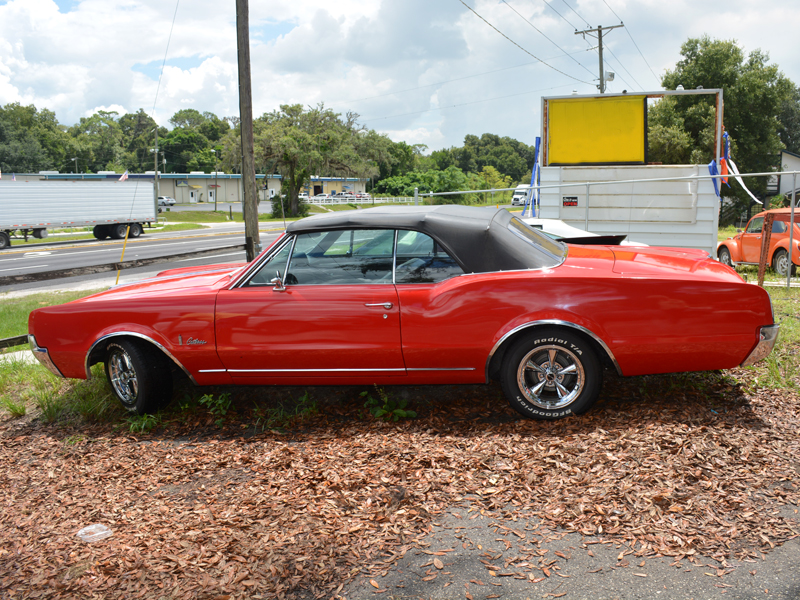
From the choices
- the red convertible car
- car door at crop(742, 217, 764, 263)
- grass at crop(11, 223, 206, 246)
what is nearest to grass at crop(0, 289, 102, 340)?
the red convertible car

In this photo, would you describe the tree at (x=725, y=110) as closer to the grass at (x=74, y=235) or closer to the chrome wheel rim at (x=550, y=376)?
the grass at (x=74, y=235)

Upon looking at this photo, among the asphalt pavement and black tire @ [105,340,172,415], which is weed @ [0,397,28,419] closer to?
black tire @ [105,340,172,415]

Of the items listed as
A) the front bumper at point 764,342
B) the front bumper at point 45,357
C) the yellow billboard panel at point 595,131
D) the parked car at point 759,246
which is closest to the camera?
the front bumper at point 764,342

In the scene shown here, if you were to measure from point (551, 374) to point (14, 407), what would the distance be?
4.47 metres

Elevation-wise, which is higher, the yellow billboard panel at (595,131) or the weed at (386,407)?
the yellow billboard panel at (595,131)

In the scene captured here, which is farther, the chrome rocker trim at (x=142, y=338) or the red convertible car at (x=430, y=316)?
the chrome rocker trim at (x=142, y=338)

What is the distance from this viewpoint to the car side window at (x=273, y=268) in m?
4.76

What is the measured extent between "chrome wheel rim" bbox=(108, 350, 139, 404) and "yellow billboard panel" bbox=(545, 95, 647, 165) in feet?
30.9

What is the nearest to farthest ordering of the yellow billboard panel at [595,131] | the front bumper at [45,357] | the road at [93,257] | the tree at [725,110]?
the front bumper at [45,357], the yellow billboard panel at [595,131], the road at [93,257], the tree at [725,110]

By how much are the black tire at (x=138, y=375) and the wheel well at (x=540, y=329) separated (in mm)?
2572

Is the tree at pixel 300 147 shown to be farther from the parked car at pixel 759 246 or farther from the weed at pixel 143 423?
the weed at pixel 143 423

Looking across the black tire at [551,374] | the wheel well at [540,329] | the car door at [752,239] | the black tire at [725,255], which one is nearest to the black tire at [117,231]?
the black tire at [725,255]

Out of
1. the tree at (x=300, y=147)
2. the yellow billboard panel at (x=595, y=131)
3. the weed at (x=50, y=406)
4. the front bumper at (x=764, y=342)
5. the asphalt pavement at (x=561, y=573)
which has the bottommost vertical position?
the asphalt pavement at (x=561, y=573)

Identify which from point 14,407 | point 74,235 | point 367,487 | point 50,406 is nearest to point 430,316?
point 367,487
